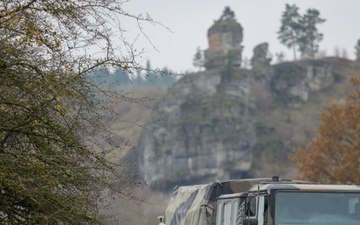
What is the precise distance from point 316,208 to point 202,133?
143726mm

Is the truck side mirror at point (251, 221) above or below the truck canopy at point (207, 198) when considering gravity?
below

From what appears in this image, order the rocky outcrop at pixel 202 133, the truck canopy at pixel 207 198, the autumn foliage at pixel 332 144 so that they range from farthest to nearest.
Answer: the rocky outcrop at pixel 202 133
the autumn foliage at pixel 332 144
the truck canopy at pixel 207 198

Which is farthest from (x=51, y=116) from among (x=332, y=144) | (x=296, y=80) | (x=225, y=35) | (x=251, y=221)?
(x=225, y=35)

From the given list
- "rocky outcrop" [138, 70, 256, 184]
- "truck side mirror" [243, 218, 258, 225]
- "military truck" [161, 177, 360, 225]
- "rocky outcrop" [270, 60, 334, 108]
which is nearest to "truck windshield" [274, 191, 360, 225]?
"military truck" [161, 177, 360, 225]

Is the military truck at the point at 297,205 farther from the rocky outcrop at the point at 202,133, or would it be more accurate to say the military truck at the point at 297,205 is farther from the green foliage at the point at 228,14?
the green foliage at the point at 228,14

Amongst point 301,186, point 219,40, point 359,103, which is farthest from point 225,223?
point 219,40

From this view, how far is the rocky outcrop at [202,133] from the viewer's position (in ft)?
503

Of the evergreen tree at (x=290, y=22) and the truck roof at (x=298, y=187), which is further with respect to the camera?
the evergreen tree at (x=290, y=22)

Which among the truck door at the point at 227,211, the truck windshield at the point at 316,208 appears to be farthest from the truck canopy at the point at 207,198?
the truck windshield at the point at 316,208

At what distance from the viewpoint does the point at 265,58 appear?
6747 inches

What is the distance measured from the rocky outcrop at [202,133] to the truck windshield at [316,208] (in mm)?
137431

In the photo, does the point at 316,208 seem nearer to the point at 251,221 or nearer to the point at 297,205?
the point at 297,205

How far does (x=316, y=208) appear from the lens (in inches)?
533

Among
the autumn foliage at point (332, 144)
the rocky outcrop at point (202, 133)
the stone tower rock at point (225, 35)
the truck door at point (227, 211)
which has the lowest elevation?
the truck door at point (227, 211)
